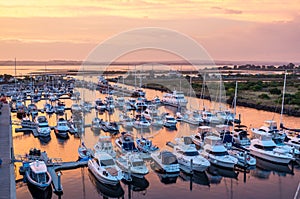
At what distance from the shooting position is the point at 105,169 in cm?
1204

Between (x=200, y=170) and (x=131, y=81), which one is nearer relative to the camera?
(x=200, y=170)

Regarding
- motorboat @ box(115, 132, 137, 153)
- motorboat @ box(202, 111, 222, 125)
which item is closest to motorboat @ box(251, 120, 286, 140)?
motorboat @ box(202, 111, 222, 125)

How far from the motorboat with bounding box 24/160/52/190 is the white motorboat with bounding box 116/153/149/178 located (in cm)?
256

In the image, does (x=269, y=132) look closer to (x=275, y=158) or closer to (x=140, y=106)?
(x=275, y=158)

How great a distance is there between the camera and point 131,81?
34.2 m

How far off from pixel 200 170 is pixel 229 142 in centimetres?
331

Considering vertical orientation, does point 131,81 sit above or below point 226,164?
above

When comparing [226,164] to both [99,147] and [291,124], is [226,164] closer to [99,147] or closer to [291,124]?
[99,147]

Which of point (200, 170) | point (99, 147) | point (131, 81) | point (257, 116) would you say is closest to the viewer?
point (200, 170)

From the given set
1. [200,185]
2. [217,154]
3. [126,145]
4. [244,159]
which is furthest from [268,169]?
[126,145]

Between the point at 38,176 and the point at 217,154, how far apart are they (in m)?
6.84

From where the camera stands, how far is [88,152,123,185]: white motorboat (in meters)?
11.7

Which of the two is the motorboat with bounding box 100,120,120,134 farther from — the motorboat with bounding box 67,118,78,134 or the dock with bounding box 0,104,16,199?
the dock with bounding box 0,104,16,199

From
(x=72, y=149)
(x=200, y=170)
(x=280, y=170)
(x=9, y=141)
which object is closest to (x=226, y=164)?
(x=200, y=170)
